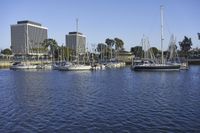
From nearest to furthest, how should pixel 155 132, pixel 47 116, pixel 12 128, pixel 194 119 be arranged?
pixel 155 132, pixel 12 128, pixel 194 119, pixel 47 116

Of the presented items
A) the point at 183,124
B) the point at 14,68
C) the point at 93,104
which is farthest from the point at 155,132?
the point at 14,68

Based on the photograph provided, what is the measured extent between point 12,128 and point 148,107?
1496 centimetres

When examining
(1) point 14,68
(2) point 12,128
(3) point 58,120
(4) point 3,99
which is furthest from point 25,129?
(1) point 14,68

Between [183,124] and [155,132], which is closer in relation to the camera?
[155,132]

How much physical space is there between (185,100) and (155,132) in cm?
1667

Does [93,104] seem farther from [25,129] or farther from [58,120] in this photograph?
[25,129]

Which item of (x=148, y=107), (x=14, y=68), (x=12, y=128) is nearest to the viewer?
(x=12, y=128)

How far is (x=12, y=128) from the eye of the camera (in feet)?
86.1

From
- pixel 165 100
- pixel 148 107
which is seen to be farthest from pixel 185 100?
pixel 148 107

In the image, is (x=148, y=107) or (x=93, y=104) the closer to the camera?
(x=148, y=107)

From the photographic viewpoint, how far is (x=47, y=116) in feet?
100

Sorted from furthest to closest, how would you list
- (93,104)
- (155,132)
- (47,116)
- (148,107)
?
(93,104) < (148,107) < (47,116) < (155,132)

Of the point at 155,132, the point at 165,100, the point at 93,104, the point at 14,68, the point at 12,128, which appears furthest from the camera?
the point at 14,68

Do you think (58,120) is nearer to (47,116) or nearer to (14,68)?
(47,116)
